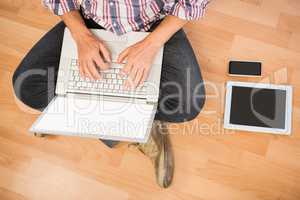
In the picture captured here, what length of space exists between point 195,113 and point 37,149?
64 cm

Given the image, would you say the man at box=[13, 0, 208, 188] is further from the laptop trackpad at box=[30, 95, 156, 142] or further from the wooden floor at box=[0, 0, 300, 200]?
the wooden floor at box=[0, 0, 300, 200]

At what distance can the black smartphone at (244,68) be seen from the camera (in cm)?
126

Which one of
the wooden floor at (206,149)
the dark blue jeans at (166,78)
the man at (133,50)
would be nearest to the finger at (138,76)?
the man at (133,50)

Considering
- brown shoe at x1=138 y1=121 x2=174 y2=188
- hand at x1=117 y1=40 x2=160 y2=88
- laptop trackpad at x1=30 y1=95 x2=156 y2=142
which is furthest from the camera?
brown shoe at x1=138 y1=121 x2=174 y2=188

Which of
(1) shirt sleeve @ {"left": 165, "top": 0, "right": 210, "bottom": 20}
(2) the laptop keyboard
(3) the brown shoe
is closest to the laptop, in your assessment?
(2) the laptop keyboard

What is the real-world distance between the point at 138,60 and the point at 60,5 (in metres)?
0.28

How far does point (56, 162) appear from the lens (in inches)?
49.8

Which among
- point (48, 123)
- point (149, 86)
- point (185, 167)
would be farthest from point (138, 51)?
point (185, 167)

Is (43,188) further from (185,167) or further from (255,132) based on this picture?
(255,132)

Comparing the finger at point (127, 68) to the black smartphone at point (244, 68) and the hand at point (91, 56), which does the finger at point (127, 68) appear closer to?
the hand at point (91, 56)

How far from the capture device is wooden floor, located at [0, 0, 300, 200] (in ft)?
3.96

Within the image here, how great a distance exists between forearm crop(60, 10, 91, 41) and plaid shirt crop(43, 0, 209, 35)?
0.6 inches

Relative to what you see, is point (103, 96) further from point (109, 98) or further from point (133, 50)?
point (133, 50)

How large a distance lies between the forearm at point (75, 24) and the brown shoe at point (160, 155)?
0.43m
